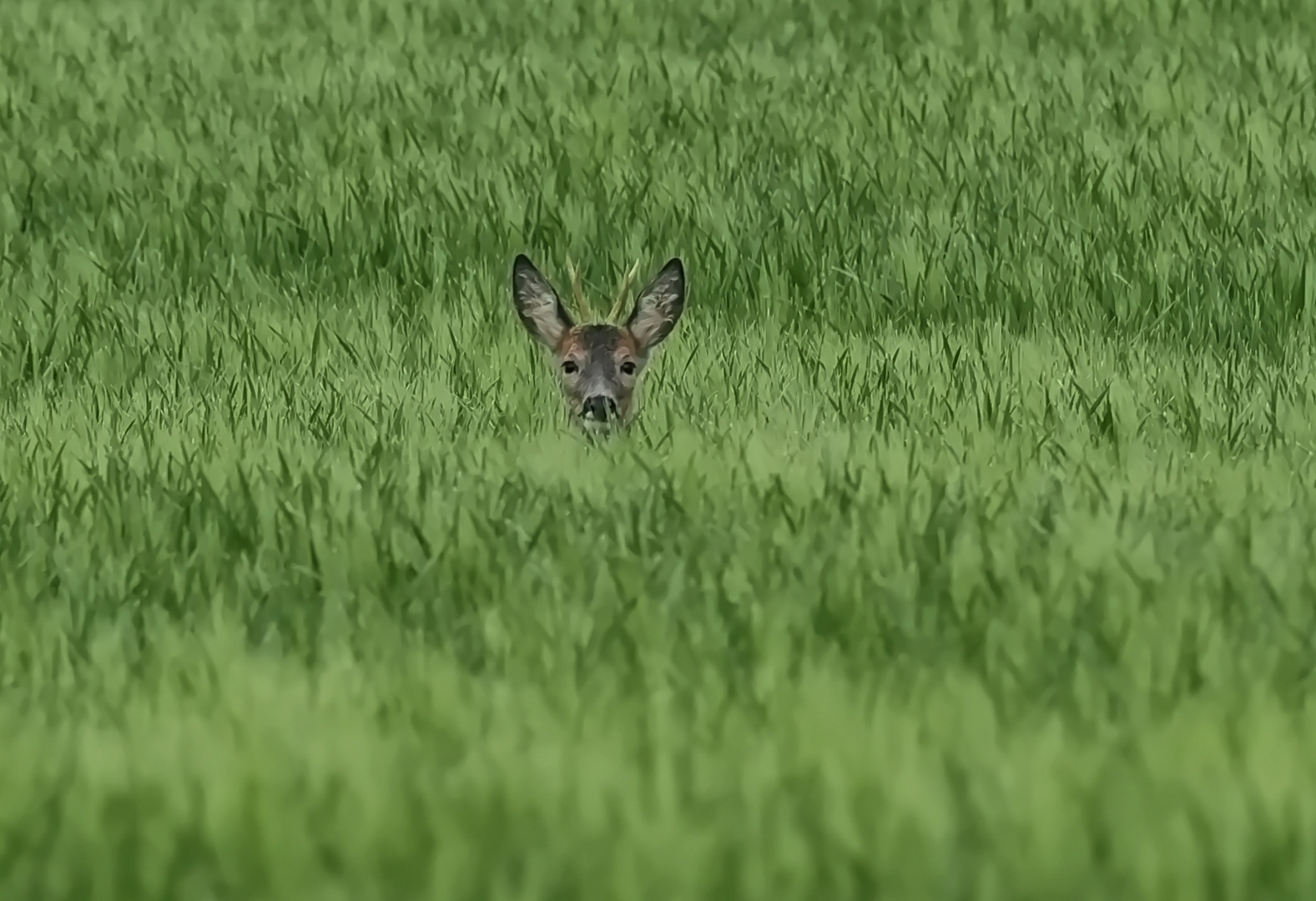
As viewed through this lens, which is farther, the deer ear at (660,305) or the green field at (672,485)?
the deer ear at (660,305)

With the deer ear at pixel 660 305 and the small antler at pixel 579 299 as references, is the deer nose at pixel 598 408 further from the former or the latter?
the small antler at pixel 579 299

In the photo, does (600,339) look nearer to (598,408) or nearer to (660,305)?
(598,408)

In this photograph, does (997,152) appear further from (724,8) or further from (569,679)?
(569,679)

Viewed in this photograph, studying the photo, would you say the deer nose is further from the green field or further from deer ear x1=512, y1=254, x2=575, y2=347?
deer ear x1=512, y1=254, x2=575, y2=347

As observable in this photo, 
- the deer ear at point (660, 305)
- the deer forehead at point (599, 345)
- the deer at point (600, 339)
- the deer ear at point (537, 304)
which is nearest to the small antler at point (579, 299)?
the deer at point (600, 339)

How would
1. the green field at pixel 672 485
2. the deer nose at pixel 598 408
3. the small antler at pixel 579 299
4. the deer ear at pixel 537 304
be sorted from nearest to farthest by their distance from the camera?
the green field at pixel 672 485, the deer nose at pixel 598 408, the deer ear at pixel 537 304, the small antler at pixel 579 299

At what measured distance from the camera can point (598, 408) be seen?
7012mm

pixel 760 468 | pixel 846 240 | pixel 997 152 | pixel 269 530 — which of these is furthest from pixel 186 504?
pixel 997 152

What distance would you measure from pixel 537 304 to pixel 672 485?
69.0 inches

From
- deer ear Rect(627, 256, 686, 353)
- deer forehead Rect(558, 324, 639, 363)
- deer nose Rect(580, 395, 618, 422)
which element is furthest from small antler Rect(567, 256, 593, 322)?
deer nose Rect(580, 395, 618, 422)

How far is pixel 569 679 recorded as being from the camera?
4.39 meters

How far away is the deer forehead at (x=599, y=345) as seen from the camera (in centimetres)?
709

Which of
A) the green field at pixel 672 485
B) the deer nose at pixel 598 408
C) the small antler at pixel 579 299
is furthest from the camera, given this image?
the small antler at pixel 579 299

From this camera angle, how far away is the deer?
7035mm
